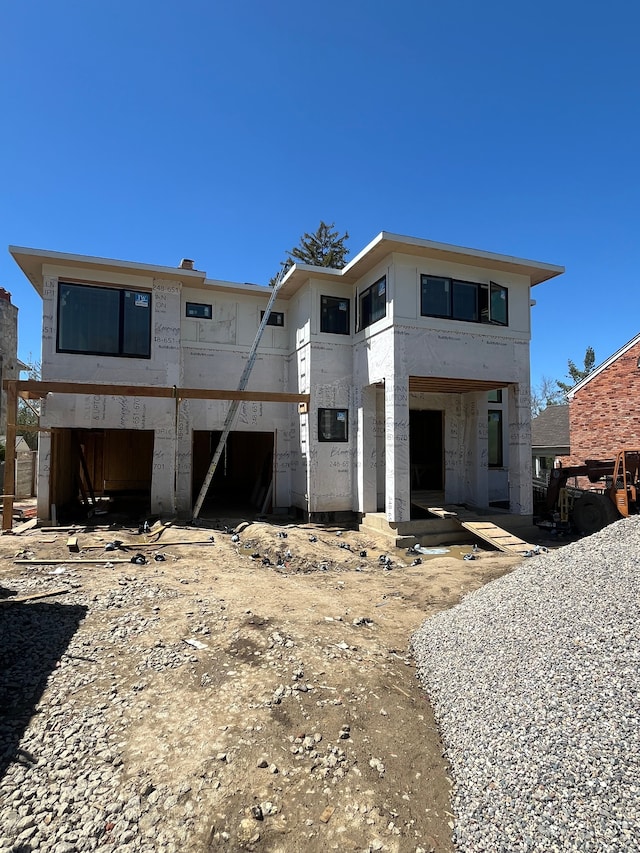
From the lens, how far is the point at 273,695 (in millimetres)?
4031

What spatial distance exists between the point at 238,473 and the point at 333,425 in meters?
8.27

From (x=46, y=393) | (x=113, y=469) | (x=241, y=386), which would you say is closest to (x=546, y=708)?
(x=241, y=386)

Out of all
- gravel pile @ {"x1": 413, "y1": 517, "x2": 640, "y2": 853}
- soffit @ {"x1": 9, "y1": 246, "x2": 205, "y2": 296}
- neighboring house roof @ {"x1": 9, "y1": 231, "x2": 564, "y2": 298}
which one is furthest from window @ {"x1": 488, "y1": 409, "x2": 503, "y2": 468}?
soffit @ {"x1": 9, "y1": 246, "x2": 205, "y2": 296}

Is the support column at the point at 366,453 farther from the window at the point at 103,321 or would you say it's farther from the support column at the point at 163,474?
the window at the point at 103,321

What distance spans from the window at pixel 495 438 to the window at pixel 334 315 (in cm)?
573

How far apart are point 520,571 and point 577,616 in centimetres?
232

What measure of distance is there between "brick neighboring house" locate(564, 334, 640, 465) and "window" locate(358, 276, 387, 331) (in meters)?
12.0

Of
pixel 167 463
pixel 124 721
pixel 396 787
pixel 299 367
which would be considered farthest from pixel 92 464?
pixel 396 787

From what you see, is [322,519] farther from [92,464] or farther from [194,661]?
[92,464]

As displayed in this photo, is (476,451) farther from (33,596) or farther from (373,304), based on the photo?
(33,596)

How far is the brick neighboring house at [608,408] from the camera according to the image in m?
18.0

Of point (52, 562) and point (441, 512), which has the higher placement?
point (441, 512)

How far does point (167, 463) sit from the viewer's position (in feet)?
43.0

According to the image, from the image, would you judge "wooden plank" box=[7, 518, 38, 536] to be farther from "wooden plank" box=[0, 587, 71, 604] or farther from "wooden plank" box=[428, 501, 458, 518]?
"wooden plank" box=[428, 501, 458, 518]
